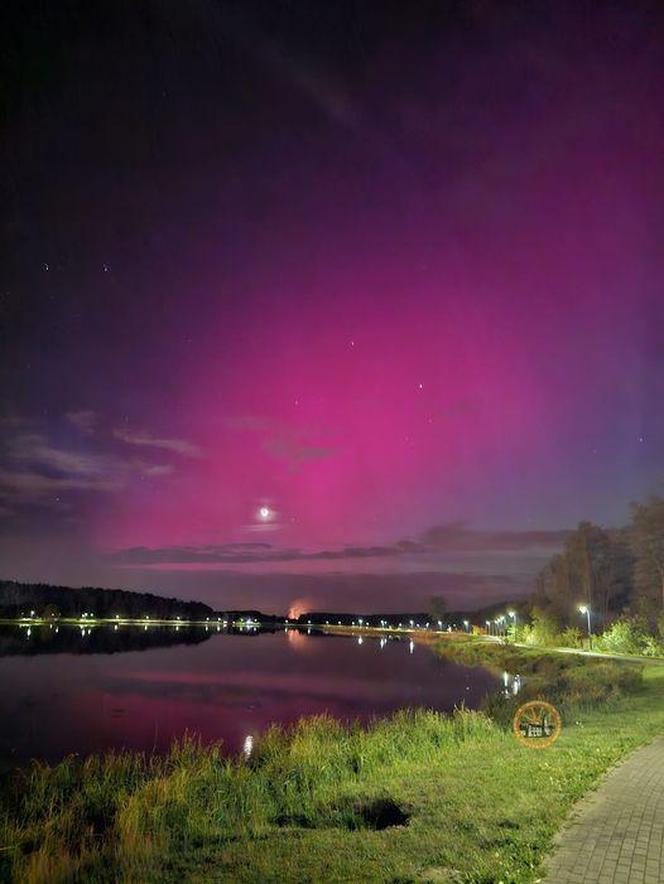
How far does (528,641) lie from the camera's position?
83812mm

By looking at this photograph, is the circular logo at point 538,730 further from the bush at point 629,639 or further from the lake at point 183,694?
the bush at point 629,639

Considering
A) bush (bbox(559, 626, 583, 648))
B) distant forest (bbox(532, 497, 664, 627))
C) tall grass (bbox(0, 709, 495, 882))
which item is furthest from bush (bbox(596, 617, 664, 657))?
tall grass (bbox(0, 709, 495, 882))

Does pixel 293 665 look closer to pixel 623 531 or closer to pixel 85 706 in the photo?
pixel 85 706

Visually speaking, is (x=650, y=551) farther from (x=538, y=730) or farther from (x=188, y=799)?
(x=188, y=799)

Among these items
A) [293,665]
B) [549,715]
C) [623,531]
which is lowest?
[293,665]

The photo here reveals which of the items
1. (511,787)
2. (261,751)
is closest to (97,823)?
(261,751)

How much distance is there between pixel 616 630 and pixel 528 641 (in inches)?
1071

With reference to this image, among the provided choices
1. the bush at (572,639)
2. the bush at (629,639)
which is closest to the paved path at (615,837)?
the bush at (629,639)

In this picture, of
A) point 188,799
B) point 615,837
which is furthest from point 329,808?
point 615,837

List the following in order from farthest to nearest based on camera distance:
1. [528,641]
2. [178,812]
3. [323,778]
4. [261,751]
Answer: [528,641]
[261,751]
[323,778]
[178,812]

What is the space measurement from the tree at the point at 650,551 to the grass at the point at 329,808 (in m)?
46.5

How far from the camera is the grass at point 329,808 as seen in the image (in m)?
8.87

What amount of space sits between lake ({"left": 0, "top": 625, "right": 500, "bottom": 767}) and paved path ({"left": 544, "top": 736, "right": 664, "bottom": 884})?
18.5 m

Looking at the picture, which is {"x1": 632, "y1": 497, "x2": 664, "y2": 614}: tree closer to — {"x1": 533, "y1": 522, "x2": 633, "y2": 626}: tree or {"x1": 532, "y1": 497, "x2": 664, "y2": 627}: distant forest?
{"x1": 532, "y1": 497, "x2": 664, "y2": 627}: distant forest
